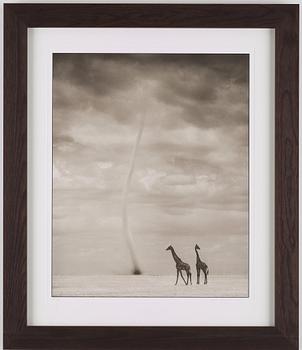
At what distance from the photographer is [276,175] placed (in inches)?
35.6

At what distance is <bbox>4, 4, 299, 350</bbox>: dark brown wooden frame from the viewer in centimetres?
90

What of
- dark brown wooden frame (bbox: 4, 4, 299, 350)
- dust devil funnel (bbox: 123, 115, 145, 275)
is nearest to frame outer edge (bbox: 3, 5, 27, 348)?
dark brown wooden frame (bbox: 4, 4, 299, 350)

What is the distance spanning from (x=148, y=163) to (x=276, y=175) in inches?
9.1

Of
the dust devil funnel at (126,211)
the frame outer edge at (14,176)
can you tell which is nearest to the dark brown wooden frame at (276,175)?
the frame outer edge at (14,176)

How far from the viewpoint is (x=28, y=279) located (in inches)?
35.8

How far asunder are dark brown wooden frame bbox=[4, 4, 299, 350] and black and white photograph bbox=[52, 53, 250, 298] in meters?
0.06

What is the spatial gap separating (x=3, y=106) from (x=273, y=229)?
1.77 feet

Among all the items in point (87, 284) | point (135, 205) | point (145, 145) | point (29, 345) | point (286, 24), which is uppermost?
point (286, 24)

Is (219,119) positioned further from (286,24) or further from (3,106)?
(3,106)

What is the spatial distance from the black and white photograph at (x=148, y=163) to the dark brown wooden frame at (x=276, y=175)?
6 cm

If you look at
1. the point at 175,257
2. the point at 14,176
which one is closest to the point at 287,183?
the point at 175,257

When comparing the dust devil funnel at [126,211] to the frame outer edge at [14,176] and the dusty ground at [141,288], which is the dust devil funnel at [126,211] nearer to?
the dusty ground at [141,288]

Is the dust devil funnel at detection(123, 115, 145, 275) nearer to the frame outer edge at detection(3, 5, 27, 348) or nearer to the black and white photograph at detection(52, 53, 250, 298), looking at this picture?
the black and white photograph at detection(52, 53, 250, 298)

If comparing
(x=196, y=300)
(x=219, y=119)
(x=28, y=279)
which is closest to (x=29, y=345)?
(x=28, y=279)
